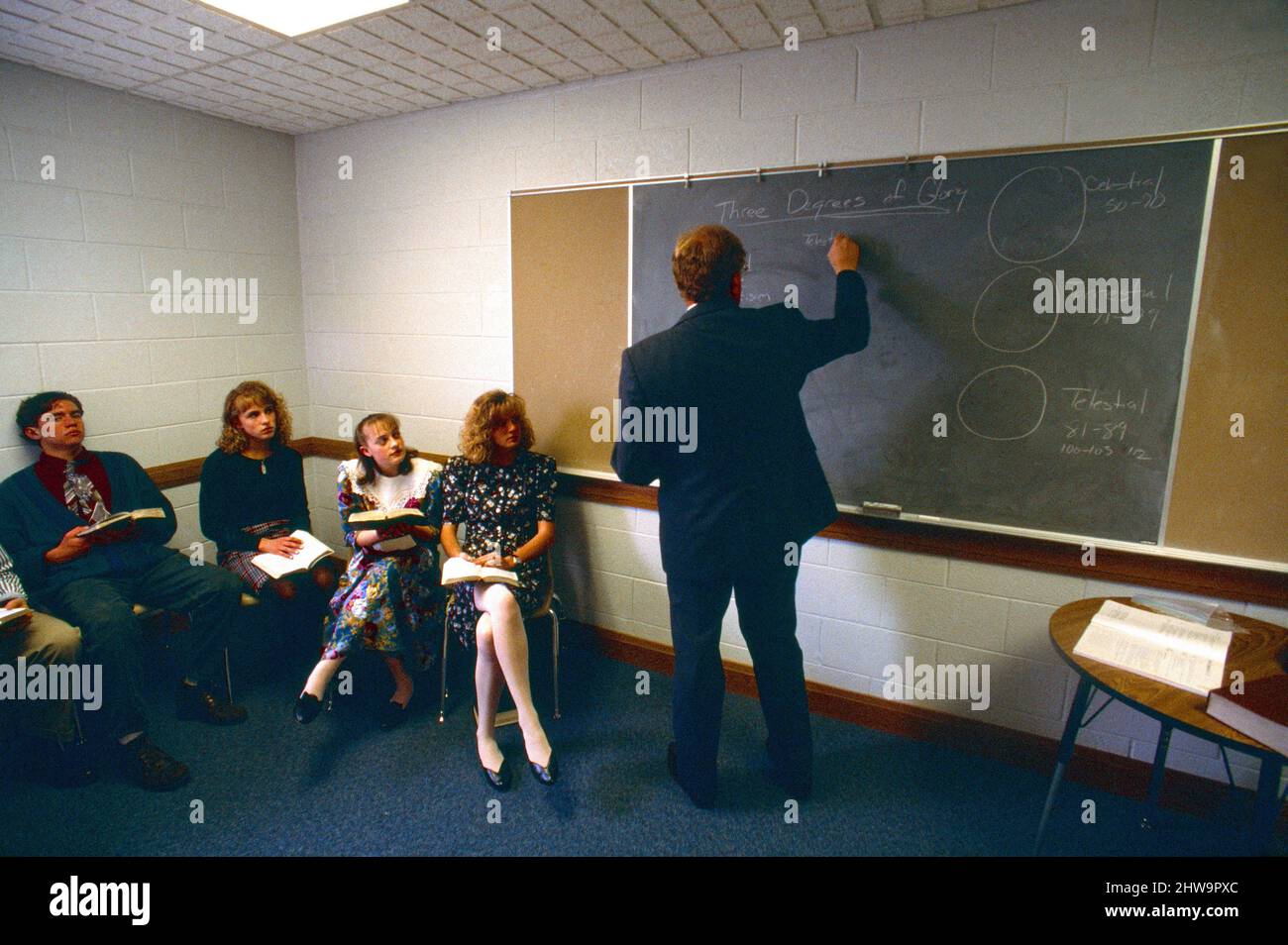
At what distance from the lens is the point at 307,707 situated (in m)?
2.48

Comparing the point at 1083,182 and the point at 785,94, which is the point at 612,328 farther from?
the point at 1083,182

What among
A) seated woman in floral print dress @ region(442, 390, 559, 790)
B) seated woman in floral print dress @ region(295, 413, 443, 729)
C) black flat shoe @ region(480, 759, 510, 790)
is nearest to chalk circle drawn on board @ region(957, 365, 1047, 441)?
seated woman in floral print dress @ region(442, 390, 559, 790)

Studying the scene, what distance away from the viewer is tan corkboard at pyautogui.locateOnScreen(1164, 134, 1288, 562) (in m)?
1.86

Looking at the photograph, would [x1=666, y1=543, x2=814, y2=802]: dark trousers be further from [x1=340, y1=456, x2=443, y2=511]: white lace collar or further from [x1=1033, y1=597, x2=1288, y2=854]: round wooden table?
[x1=340, y1=456, x2=443, y2=511]: white lace collar

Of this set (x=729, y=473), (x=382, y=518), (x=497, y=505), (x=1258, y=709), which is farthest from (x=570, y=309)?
(x=1258, y=709)

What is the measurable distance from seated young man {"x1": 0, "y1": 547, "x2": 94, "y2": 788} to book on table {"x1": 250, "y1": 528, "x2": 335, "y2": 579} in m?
0.61

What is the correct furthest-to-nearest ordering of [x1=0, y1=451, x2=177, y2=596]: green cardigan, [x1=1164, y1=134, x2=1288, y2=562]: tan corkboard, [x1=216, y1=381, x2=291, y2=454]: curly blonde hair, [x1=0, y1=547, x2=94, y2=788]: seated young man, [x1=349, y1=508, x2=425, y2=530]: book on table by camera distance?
[x1=216, y1=381, x2=291, y2=454]: curly blonde hair, [x1=349, y1=508, x2=425, y2=530]: book on table, [x1=0, y1=451, x2=177, y2=596]: green cardigan, [x1=0, y1=547, x2=94, y2=788]: seated young man, [x1=1164, y1=134, x2=1288, y2=562]: tan corkboard

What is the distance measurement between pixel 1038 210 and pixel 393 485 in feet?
8.34

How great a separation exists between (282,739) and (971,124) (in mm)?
3202

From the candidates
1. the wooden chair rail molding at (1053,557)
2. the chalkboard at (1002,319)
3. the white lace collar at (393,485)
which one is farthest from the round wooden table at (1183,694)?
the white lace collar at (393,485)

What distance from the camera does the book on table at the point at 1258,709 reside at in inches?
51.1

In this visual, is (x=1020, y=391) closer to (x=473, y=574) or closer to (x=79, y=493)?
(x=473, y=574)

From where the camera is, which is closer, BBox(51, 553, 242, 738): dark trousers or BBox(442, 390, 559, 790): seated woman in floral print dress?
BBox(51, 553, 242, 738): dark trousers

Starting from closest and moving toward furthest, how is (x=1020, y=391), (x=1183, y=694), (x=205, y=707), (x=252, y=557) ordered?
1. (x=1183, y=694)
2. (x=1020, y=391)
3. (x=205, y=707)
4. (x=252, y=557)
